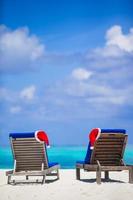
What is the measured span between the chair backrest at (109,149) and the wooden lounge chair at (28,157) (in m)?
0.63

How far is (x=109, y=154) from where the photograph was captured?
19.6 feet

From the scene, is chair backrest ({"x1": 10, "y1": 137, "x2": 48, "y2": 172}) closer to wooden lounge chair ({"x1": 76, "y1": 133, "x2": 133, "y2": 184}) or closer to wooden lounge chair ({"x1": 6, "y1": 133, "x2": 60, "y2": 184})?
wooden lounge chair ({"x1": 6, "y1": 133, "x2": 60, "y2": 184})

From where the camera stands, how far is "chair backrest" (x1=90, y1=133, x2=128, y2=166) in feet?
19.4

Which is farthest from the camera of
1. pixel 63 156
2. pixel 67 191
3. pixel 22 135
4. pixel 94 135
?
pixel 63 156

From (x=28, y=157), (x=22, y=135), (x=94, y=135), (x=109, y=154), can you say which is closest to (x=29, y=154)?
(x=28, y=157)

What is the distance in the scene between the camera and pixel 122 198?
15.2 feet

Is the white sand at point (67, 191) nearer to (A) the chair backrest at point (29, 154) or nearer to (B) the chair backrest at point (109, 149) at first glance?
(A) the chair backrest at point (29, 154)

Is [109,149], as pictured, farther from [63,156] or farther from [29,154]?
[63,156]

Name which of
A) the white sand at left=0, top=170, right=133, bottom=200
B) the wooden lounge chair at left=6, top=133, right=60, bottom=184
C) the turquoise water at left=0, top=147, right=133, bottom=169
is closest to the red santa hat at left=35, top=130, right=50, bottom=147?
the wooden lounge chair at left=6, top=133, right=60, bottom=184

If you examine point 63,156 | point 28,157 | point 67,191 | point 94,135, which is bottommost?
point 67,191

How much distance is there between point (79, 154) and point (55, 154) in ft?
7.83

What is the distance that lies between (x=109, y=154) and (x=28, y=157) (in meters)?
1.05

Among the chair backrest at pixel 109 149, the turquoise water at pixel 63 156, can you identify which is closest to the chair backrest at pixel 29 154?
the chair backrest at pixel 109 149

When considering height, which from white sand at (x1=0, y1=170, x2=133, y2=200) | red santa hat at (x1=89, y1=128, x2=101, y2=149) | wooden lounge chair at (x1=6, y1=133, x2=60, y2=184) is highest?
red santa hat at (x1=89, y1=128, x2=101, y2=149)
